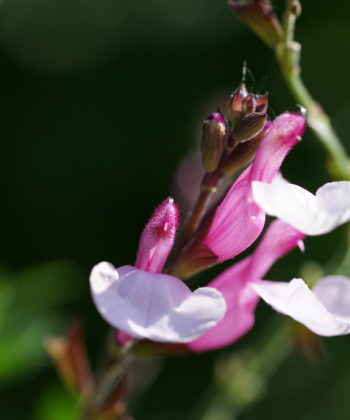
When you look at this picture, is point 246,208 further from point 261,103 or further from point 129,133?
point 129,133

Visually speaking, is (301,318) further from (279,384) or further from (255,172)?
(279,384)

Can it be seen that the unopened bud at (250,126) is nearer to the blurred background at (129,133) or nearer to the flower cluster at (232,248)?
the flower cluster at (232,248)

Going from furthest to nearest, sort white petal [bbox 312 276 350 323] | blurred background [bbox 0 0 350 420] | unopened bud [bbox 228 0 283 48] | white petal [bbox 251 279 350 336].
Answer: blurred background [bbox 0 0 350 420], unopened bud [bbox 228 0 283 48], white petal [bbox 312 276 350 323], white petal [bbox 251 279 350 336]

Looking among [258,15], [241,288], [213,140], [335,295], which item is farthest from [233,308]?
[258,15]

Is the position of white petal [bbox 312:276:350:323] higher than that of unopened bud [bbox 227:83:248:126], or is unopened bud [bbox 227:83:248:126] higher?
unopened bud [bbox 227:83:248:126]

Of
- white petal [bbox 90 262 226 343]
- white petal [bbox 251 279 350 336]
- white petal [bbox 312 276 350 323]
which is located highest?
white petal [bbox 90 262 226 343]

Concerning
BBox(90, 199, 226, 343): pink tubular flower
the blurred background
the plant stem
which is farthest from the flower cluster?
the blurred background

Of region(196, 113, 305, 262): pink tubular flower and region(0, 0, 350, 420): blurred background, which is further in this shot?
region(0, 0, 350, 420): blurred background

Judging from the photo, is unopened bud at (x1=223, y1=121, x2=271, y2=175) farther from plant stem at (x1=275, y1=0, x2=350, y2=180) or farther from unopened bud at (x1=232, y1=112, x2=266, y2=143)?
plant stem at (x1=275, y1=0, x2=350, y2=180)
